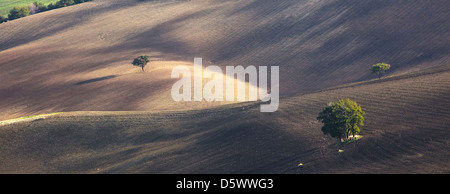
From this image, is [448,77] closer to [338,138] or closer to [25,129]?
[338,138]

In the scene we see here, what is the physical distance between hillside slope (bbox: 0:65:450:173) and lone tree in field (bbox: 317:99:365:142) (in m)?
1.22

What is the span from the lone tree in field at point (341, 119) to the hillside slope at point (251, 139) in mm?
1216

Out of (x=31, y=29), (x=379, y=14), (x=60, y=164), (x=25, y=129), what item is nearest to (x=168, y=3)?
(x=31, y=29)

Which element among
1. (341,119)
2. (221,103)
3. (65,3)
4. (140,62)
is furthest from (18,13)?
(341,119)

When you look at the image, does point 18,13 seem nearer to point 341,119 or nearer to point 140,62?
point 140,62

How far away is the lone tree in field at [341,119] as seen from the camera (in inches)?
1192

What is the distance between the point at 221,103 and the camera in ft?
167

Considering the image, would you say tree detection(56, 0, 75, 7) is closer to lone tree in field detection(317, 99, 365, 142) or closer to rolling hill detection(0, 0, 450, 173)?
rolling hill detection(0, 0, 450, 173)

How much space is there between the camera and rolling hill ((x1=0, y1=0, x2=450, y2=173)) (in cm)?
3191

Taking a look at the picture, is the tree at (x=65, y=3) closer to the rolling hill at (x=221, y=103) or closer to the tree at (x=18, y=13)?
the tree at (x=18, y=13)

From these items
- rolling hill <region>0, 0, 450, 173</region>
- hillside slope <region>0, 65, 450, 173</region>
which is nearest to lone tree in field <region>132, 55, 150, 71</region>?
rolling hill <region>0, 0, 450, 173</region>

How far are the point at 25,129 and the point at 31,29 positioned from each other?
57.1 meters
